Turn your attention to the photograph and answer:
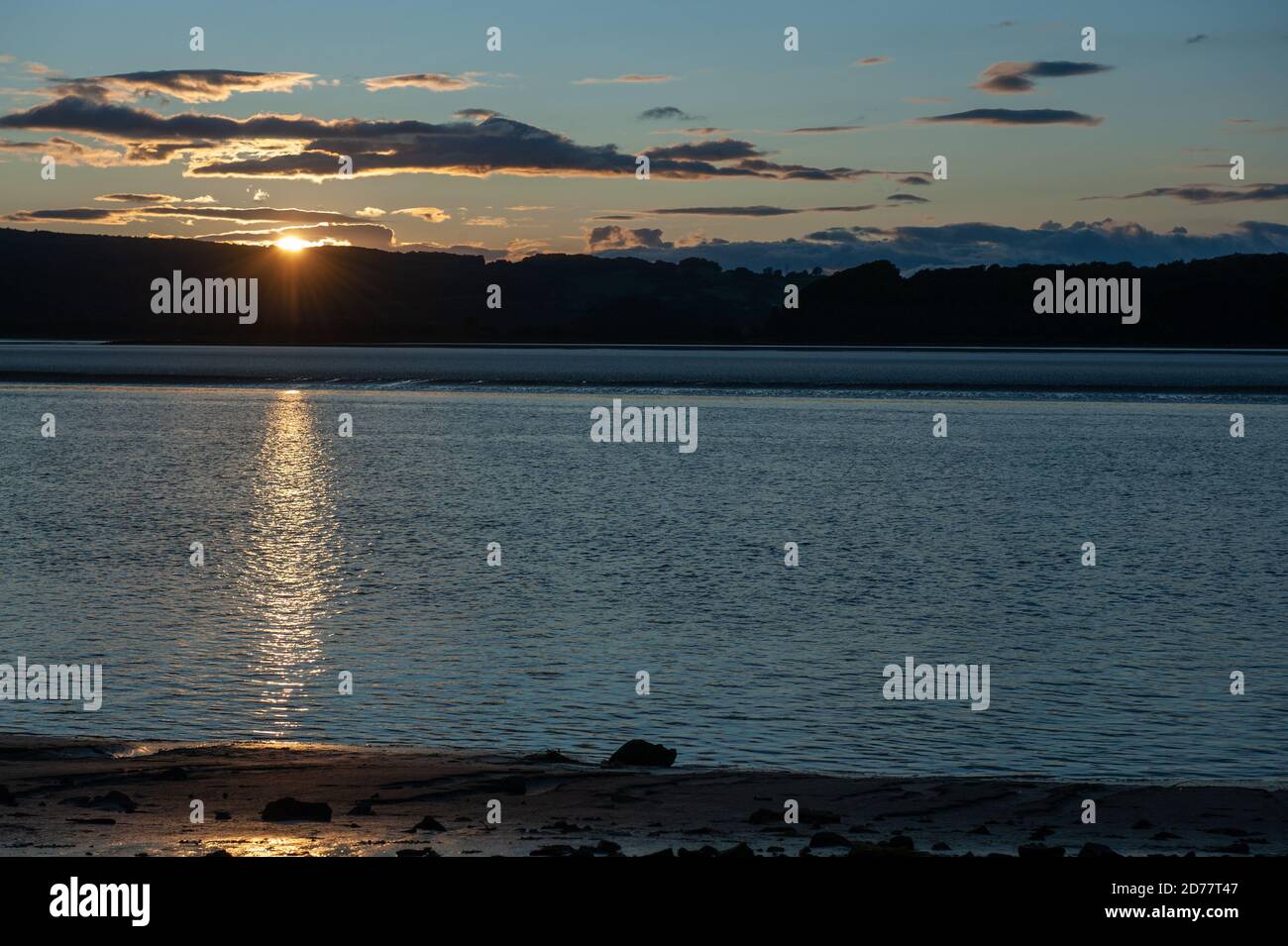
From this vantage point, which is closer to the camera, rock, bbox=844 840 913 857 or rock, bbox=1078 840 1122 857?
rock, bbox=844 840 913 857

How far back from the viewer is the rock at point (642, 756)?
18.0 meters

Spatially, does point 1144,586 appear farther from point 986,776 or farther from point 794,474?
point 794,474

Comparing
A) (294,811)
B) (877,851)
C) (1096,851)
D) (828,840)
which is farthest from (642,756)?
(1096,851)

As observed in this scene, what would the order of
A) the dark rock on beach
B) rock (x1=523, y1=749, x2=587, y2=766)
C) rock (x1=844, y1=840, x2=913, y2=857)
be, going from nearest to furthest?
rock (x1=844, y1=840, x2=913, y2=857) < the dark rock on beach < rock (x1=523, y1=749, x2=587, y2=766)

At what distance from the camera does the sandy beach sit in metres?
14.1

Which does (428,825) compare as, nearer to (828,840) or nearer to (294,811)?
(294,811)

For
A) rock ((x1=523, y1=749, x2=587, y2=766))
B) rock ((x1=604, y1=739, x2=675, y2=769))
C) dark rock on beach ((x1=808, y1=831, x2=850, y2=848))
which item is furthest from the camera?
rock ((x1=523, y1=749, x2=587, y2=766))

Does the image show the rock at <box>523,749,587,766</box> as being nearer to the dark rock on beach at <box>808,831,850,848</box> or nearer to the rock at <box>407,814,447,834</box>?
the rock at <box>407,814,447,834</box>

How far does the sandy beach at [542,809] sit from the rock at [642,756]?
0.19 m

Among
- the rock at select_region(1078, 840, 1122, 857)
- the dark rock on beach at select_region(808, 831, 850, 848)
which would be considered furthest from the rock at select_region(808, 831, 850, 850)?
the rock at select_region(1078, 840, 1122, 857)

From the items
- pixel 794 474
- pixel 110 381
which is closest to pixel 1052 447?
pixel 794 474

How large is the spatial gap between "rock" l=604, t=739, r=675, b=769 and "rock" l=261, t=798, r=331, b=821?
409 cm

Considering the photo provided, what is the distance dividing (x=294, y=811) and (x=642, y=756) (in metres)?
4.62

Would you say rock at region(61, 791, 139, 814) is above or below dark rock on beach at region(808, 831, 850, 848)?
above
